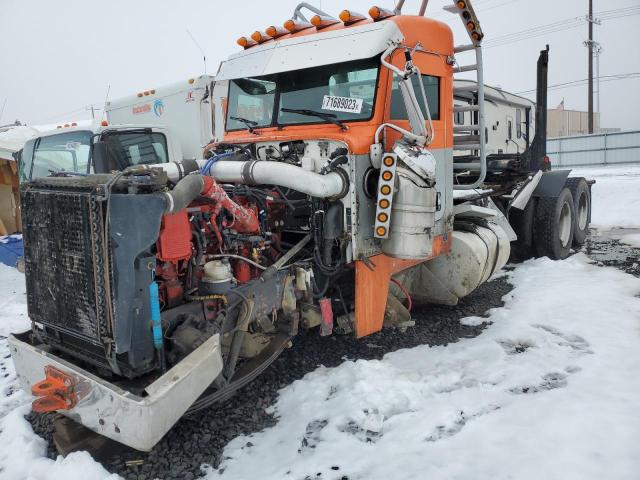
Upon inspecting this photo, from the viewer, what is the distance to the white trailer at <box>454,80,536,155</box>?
9906mm

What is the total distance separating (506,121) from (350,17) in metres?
7.96

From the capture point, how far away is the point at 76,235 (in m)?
2.77

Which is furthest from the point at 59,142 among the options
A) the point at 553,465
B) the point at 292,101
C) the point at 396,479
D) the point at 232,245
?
the point at 553,465

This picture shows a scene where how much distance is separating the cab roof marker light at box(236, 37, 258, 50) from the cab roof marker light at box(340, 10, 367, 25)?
1023mm

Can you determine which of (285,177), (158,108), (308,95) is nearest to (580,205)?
(308,95)

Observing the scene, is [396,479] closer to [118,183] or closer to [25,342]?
[118,183]

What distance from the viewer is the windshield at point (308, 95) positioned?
12.7ft

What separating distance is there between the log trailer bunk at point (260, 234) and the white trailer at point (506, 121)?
5.07 metres

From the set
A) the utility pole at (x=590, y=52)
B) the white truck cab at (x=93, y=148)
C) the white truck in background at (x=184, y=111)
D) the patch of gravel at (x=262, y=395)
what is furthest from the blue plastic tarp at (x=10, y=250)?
the utility pole at (x=590, y=52)


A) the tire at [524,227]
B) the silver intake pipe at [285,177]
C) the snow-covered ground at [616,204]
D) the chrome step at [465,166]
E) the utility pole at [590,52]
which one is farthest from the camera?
the utility pole at [590,52]

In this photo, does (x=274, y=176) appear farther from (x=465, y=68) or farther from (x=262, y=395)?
(x=465, y=68)

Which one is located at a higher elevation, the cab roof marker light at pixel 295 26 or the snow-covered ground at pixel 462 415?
the cab roof marker light at pixel 295 26

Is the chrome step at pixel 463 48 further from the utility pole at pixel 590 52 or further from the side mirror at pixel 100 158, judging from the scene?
the utility pole at pixel 590 52

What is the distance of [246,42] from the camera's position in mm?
4676
